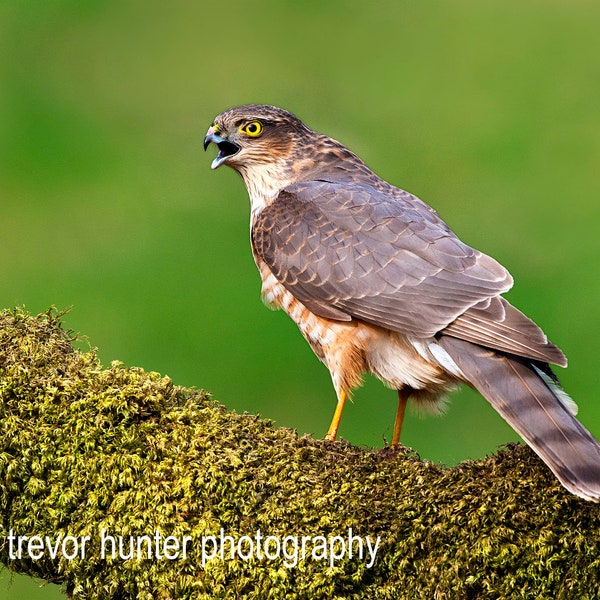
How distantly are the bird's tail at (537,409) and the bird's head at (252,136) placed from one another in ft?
5.59

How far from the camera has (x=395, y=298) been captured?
4715 millimetres

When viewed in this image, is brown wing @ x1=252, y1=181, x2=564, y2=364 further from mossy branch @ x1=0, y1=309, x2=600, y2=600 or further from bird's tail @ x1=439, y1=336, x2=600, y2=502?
mossy branch @ x1=0, y1=309, x2=600, y2=600

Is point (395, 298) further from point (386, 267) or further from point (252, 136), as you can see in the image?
point (252, 136)

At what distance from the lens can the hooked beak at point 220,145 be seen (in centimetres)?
577

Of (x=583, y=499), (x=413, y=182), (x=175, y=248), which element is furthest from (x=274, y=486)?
(x=413, y=182)

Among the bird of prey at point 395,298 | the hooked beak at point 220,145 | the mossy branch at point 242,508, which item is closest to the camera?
the mossy branch at point 242,508

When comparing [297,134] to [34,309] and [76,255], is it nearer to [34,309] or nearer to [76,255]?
[34,309]

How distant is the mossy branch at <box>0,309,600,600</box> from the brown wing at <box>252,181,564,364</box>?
650 millimetres

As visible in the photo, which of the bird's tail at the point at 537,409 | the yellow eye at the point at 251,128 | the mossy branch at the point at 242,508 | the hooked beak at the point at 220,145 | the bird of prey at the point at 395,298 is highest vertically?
the yellow eye at the point at 251,128

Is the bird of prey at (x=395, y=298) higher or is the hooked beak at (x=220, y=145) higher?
the hooked beak at (x=220, y=145)

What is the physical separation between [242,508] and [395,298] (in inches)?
51.2

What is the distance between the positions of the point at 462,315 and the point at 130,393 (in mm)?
1386

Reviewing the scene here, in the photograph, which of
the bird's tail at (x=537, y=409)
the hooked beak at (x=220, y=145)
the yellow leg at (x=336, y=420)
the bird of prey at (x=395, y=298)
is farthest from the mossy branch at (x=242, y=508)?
the hooked beak at (x=220, y=145)

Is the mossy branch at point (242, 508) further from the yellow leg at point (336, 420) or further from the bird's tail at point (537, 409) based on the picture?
the yellow leg at point (336, 420)
